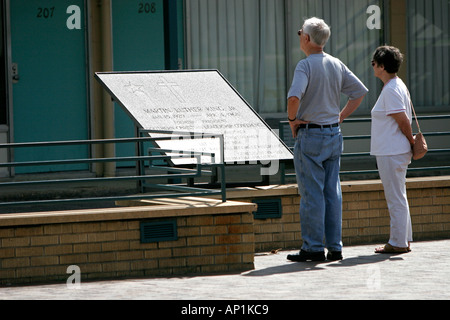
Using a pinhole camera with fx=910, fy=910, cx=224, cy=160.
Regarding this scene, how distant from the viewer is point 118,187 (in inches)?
508

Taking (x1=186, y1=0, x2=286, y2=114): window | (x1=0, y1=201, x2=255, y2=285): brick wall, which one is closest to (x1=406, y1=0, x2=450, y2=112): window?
(x1=186, y1=0, x2=286, y2=114): window

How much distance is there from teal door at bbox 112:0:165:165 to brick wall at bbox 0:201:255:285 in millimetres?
6771

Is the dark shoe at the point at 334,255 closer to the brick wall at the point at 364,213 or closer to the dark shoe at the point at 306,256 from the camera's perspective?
the dark shoe at the point at 306,256

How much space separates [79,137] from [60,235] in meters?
6.86

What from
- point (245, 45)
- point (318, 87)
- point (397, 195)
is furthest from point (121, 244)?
point (245, 45)

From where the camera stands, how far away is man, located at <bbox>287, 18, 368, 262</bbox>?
7.35 meters

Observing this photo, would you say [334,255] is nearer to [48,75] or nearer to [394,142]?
[394,142]

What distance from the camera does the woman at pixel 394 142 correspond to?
771 cm

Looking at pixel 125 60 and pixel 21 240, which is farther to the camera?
pixel 125 60

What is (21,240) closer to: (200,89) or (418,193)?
(200,89)

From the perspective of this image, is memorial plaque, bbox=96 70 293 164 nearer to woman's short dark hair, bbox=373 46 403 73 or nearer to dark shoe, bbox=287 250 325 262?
dark shoe, bbox=287 250 325 262

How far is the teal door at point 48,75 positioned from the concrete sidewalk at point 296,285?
6.59 m
